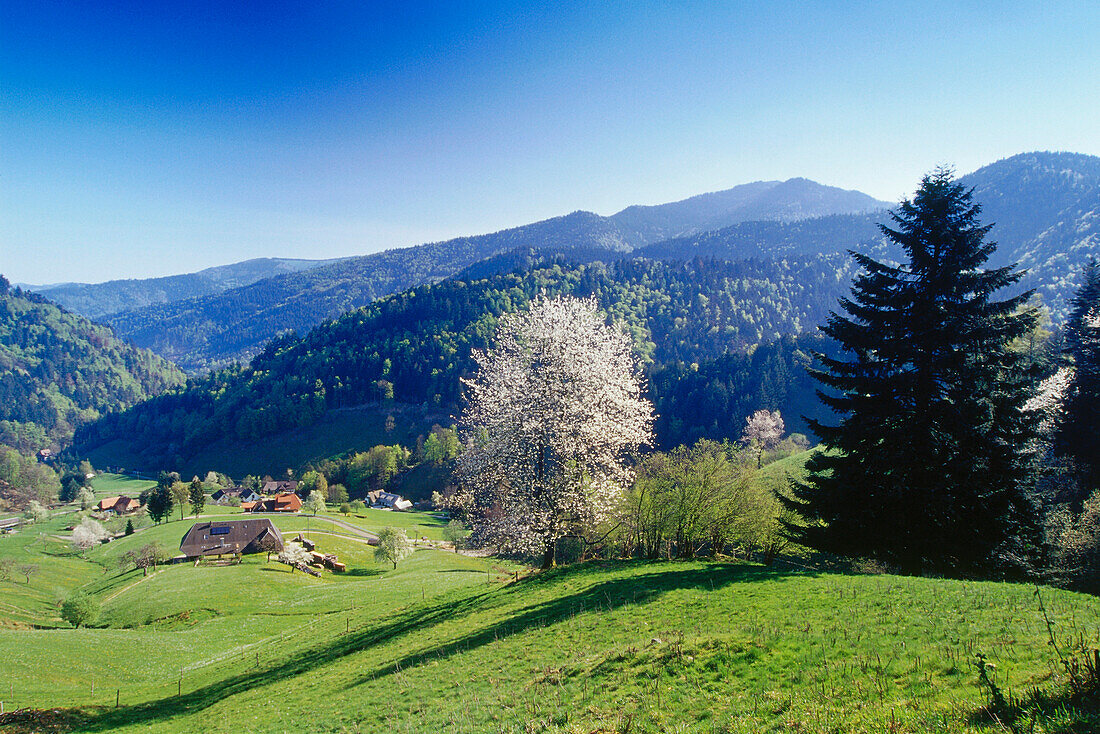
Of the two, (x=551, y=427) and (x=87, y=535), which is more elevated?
(x=551, y=427)

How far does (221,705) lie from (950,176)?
1518 inches

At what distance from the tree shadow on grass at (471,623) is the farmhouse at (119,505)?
153m

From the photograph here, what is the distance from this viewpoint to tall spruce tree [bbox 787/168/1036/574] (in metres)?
20.8

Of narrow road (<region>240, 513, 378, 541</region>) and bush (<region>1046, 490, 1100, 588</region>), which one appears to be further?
narrow road (<region>240, 513, 378, 541</region>)

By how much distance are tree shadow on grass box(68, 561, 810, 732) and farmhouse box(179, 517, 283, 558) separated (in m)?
66.7

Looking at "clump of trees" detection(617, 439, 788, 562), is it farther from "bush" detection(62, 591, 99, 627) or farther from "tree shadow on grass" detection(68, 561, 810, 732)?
"bush" detection(62, 591, 99, 627)

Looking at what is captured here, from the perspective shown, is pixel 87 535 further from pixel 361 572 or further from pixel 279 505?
pixel 361 572

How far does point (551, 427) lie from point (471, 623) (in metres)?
9.54

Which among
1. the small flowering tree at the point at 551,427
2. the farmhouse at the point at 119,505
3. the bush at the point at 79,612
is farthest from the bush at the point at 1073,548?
the farmhouse at the point at 119,505

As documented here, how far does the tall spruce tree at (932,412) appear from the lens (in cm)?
2075

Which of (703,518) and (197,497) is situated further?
(197,497)

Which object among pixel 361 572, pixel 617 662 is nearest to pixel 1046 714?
pixel 617 662

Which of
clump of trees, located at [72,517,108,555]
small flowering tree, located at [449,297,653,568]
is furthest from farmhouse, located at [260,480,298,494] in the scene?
small flowering tree, located at [449,297,653,568]

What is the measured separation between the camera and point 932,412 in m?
21.4
